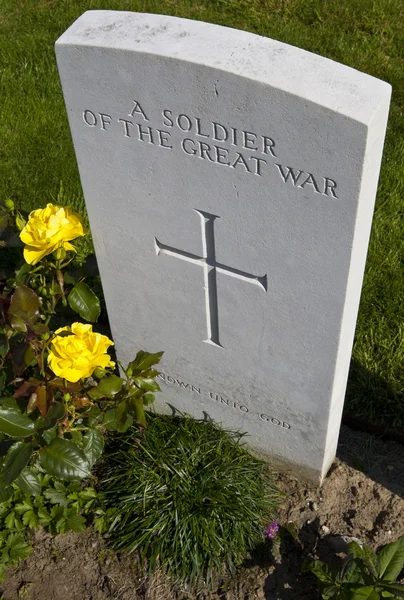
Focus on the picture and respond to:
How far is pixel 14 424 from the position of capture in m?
2.34

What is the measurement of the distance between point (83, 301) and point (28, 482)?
2.09 feet

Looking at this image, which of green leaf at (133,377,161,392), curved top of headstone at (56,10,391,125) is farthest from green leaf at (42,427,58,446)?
curved top of headstone at (56,10,391,125)

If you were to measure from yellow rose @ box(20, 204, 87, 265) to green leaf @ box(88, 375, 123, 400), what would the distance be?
456mm

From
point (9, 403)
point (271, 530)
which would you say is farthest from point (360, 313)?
point (9, 403)

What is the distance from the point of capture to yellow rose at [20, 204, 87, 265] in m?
2.39

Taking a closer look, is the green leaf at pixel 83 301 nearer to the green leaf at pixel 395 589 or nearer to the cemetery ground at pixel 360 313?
A: the cemetery ground at pixel 360 313

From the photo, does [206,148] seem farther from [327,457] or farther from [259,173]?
[327,457]

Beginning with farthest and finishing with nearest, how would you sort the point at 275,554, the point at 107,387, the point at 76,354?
1. the point at 275,554
2. the point at 107,387
3. the point at 76,354

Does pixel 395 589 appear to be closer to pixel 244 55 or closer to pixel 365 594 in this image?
pixel 365 594

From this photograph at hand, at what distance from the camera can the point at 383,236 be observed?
12.1ft

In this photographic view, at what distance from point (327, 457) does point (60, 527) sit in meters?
1.02

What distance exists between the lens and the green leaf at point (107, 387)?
2.48m

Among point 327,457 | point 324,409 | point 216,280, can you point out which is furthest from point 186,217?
point 327,457

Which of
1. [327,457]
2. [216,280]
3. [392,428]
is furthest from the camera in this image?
[392,428]
